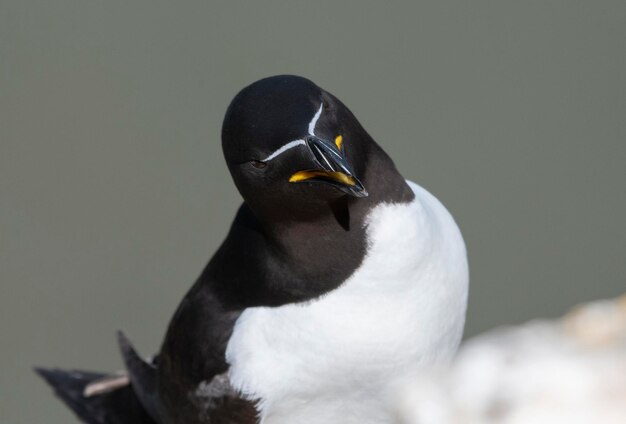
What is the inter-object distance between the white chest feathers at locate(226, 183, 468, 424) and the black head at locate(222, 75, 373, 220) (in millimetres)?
274

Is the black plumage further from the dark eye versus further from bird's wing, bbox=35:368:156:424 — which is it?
bird's wing, bbox=35:368:156:424

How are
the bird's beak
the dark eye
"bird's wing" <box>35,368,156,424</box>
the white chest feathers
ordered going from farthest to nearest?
"bird's wing" <box>35,368,156,424</box> → the white chest feathers → the dark eye → the bird's beak

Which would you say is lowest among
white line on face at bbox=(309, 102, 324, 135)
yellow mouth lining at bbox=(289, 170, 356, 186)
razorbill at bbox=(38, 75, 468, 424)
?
razorbill at bbox=(38, 75, 468, 424)

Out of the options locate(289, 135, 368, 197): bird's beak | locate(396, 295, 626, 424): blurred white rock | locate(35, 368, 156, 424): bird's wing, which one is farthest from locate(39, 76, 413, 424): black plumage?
locate(396, 295, 626, 424): blurred white rock

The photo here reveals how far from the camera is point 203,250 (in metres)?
6.71

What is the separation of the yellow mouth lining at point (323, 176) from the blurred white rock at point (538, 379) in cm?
144

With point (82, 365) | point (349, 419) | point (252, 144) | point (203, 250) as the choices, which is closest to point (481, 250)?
point (203, 250)

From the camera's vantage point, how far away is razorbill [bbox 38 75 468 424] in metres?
2.81

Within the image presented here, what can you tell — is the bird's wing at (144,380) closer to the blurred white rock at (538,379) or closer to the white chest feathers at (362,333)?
the white chest feathers at (362,333)

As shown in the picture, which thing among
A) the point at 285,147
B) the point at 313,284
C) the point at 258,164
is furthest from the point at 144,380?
the point at 285,147

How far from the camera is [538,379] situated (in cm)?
121

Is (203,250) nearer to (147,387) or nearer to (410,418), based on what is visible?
(147,387)

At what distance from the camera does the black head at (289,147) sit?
107 inches

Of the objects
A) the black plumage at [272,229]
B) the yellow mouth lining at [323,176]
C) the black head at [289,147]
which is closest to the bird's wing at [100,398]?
the black plumage at [272,229]
